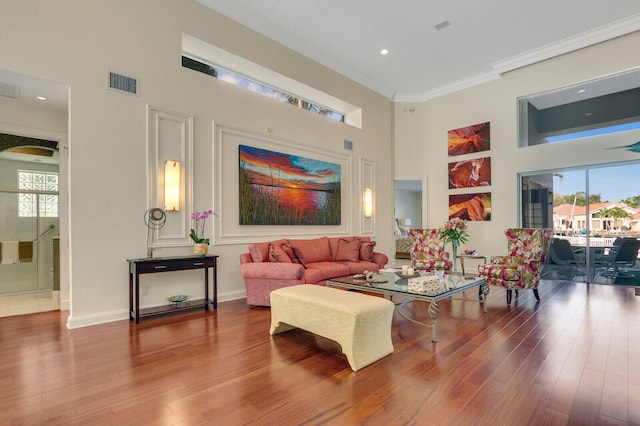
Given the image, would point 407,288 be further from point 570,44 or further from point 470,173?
point 570,44

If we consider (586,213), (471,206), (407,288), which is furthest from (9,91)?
(586,213)

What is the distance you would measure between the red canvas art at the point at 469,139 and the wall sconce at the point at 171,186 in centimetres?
643

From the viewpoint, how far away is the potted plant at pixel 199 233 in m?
4.54

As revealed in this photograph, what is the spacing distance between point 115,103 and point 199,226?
75.6 inches

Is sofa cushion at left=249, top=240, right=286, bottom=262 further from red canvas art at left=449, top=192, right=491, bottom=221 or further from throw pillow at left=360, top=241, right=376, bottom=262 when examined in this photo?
red canvas art at left=449, top=192, right=491, bottom=221

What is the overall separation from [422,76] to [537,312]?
225 inches

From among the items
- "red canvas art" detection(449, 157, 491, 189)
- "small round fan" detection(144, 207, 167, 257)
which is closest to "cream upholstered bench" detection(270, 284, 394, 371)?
"small round fan" detection(144, 207, 167, 257)

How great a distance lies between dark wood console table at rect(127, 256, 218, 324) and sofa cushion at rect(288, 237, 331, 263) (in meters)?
1.48

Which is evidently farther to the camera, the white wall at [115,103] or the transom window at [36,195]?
the transom window at [36,195]

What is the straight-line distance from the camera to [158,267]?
405cm

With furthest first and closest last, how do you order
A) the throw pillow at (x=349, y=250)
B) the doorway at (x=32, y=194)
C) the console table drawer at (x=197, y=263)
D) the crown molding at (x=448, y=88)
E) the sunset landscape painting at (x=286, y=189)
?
the crown molding at (x=448, y=88) < the throw pillow at (x=349, y=250) < the sunset landscape painting at (x=286, y=189) < the console table drawer at (x=197, y=263) < the doorway at (x=32, y=194)

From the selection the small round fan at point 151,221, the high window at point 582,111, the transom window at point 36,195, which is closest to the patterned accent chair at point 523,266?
the high window at point 582,111

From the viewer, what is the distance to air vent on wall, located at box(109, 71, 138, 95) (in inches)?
160

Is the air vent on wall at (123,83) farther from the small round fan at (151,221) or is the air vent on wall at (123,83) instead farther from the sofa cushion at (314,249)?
the sofa cushion at (314,249)
